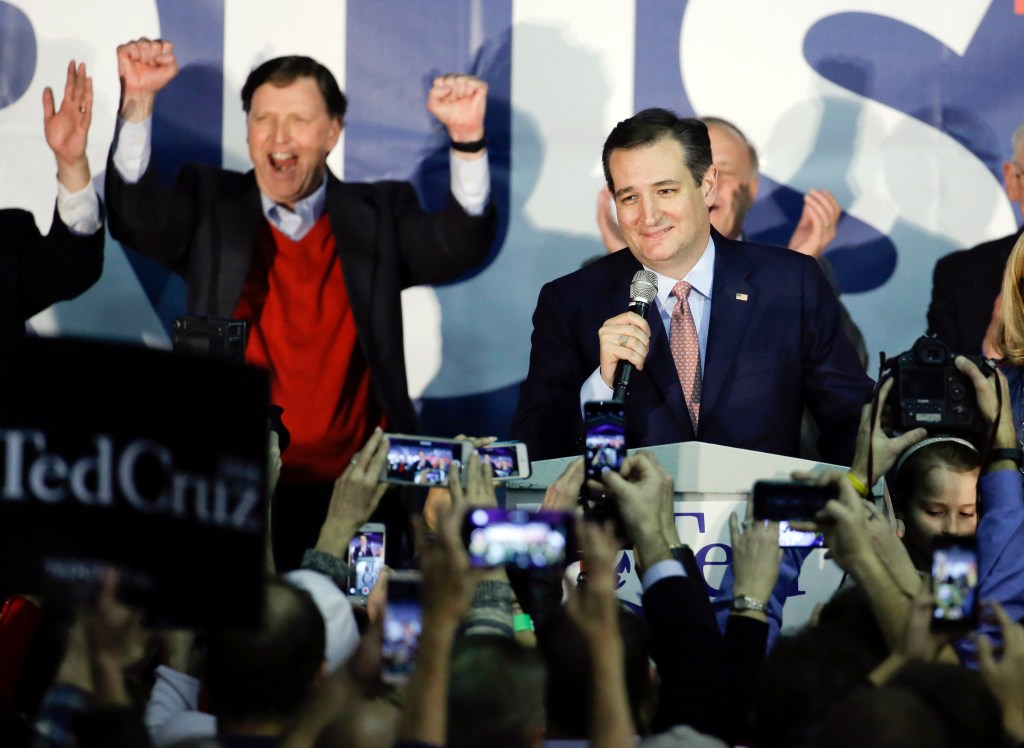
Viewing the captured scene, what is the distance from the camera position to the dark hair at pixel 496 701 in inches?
86.8

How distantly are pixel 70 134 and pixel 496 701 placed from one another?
371cm

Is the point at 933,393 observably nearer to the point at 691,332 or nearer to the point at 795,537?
the point at 795,537

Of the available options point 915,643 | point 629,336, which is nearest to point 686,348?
point 629,336

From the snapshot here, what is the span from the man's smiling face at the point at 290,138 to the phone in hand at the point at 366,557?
175 centimetres

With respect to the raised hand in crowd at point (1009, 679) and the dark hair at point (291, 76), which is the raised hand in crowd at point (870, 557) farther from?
the dark hair at point (291, 76)

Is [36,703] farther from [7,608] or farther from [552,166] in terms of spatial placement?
[552,166]

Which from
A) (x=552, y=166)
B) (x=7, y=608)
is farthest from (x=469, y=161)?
(x=7, y=608)

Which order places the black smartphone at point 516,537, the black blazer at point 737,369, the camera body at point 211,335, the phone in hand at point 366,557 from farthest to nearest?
the black blazer at point 737,369, the phone in hand at point 366,557, the camera body at point 211,335, the black smartphone at point 516,537

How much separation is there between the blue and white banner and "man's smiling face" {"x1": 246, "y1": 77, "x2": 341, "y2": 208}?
6 cm

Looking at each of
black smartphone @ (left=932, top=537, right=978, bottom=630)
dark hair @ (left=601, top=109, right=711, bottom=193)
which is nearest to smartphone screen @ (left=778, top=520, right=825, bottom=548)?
black smartphone @ (left=932, top=537, right=978, bottom=630)

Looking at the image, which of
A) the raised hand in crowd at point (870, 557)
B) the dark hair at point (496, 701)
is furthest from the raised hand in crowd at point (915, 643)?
the dark hair at point (496, 701)

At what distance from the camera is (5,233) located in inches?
214

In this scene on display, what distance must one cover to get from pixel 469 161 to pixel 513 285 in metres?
0.44

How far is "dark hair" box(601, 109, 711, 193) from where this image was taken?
14.6ft
